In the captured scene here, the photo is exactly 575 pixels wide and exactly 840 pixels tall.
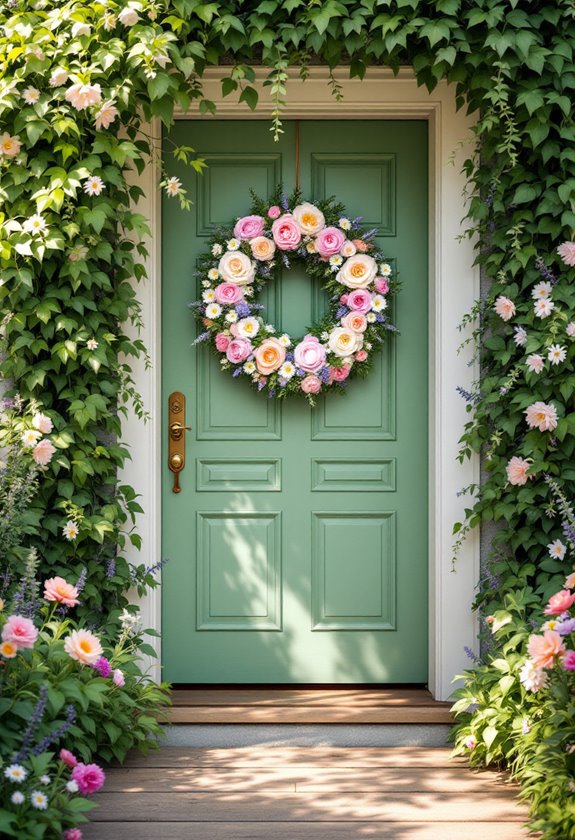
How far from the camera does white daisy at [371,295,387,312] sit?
363cm

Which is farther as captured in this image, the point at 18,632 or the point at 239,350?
the point at 239,350

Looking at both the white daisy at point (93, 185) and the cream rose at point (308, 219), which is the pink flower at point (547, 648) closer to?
the cream rose at point (308, 219)

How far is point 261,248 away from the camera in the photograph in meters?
3.65

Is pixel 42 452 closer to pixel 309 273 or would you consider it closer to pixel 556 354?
pixel 309 273

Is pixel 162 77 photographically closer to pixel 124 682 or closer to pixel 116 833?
pixel 124 682

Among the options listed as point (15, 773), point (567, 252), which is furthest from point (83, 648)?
point (567, 252)

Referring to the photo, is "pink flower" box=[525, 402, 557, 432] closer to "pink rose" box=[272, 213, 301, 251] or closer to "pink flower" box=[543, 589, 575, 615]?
"pink flower" box=[543, 589, 575, 615]

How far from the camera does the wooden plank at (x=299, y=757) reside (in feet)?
10.2

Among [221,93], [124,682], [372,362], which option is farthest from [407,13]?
[124,682]

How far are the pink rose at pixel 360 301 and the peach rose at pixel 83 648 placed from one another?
1.63m

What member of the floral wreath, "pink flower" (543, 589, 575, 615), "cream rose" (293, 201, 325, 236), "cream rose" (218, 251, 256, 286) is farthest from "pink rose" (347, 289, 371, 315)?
"pink flower" (543, 589, 575, 615)

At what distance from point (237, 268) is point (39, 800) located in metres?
2.10

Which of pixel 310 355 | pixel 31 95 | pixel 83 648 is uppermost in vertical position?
pixel 31 95

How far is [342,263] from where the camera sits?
3.68 meters
